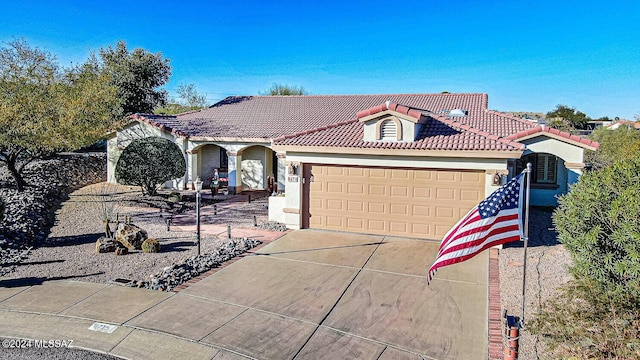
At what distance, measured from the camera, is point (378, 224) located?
14.6m

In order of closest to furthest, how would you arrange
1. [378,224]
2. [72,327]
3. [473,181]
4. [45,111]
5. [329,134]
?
[72,327]
[473,181]
[378,224]
[329,134]
[45,111]

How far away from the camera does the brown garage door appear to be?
45.0 ft

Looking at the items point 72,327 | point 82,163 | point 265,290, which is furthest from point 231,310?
point 82,163

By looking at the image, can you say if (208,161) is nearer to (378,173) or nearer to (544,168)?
(378,173)

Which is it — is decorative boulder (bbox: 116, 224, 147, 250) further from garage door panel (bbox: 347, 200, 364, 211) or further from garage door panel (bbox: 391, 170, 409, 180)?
garage door panel (bbox: 391, 170, 409, 180)

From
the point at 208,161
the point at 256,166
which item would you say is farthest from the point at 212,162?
the point at 256,166

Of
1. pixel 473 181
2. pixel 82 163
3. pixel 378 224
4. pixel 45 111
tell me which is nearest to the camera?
pixel 473 181

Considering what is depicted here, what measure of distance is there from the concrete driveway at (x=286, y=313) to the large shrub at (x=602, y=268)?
54.5 inches

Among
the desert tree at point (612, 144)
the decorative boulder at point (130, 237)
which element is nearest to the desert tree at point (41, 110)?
the decorative boulder at point (130, 237)

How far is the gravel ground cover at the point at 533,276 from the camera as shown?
7230mm

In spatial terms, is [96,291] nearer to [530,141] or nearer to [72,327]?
[72,327]

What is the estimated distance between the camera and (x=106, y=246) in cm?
1245

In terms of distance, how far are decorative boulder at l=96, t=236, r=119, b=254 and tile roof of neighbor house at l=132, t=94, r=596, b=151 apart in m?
6.17

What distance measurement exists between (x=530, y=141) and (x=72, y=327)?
18.4 metres
